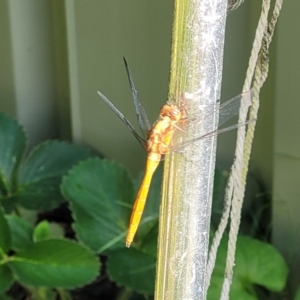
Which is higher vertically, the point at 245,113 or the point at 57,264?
the point at 245,113

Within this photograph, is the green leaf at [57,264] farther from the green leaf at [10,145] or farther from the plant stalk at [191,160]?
the plant stalk at [191,160]

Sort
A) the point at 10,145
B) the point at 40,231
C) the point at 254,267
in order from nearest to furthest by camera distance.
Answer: the point at 254,267 → the point at 40,231 → the point at 10,145

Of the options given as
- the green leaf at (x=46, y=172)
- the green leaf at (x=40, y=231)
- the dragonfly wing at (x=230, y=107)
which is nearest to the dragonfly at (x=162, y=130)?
the dragonfly wing at (x=230, y=107)

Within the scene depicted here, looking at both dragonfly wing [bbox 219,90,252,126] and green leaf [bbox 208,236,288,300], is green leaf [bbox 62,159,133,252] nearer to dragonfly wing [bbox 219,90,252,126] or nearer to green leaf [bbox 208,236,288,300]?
green leaf [bbox 208,236,288,300]

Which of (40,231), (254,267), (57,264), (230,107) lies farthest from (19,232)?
(230,107)

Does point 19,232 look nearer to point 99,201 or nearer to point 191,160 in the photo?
point 99,201

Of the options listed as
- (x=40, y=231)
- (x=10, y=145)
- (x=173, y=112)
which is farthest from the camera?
(x=10, y=145)

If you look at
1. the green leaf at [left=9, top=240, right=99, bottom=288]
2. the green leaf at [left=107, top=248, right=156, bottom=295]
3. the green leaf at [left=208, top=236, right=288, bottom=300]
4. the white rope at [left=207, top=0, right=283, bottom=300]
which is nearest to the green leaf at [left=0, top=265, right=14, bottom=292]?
the green leaf at [left=9, top=240, right=99, bottom=288]

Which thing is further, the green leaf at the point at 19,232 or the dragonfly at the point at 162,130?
the green leaf at the point at 19,232

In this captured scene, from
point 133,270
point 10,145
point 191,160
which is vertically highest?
point 191,160
